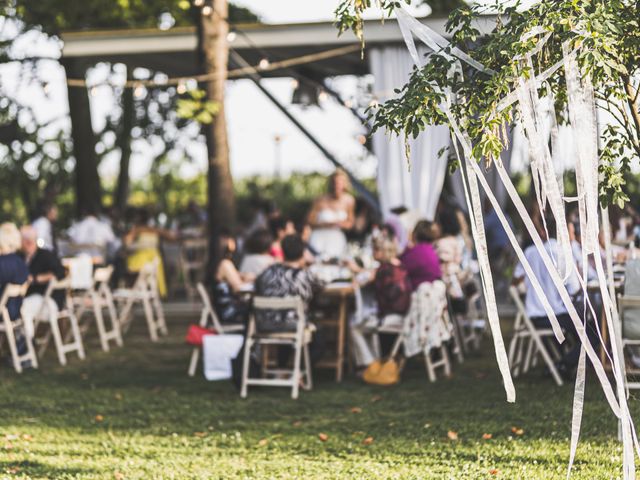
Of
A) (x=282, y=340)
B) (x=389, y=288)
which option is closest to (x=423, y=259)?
(x=389, y=288)

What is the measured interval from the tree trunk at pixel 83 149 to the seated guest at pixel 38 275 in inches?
231

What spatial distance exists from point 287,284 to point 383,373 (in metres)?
1.04

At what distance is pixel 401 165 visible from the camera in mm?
11828

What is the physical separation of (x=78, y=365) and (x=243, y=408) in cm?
262

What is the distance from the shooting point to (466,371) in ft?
28.5

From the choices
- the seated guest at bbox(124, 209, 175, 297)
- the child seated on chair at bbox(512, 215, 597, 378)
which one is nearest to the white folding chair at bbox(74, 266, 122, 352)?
the seated guest at bbox(124, 209, 175, 297)

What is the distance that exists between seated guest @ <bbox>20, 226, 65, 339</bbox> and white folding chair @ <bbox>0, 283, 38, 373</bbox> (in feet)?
0.53

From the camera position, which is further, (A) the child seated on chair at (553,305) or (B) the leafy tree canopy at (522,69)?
(A) the child seated on chair at (553,305)

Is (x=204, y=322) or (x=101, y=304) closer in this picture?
(x=204, y=322)

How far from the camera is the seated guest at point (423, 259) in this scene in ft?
27.8

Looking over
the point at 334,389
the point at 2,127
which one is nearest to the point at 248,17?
the point at 2,127

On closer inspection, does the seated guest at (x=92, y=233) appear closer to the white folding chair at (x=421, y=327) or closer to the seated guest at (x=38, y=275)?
the seated guest at (x=38, y=275)

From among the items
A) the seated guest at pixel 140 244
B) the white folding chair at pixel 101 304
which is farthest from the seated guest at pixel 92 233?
the white folding chair at pixel 101 304

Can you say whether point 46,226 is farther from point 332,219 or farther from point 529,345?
point 529,345
